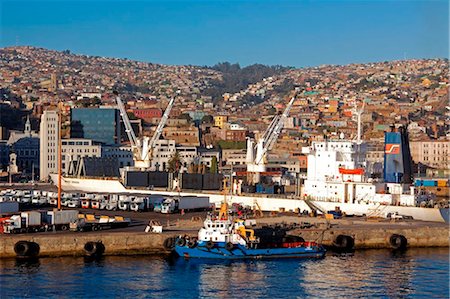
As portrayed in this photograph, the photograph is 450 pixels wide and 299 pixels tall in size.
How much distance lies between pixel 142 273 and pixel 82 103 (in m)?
90.4

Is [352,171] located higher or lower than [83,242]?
higher

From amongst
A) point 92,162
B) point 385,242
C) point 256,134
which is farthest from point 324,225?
point 256,134

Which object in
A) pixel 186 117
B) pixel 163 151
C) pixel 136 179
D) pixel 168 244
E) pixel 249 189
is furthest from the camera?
pixel 186 117

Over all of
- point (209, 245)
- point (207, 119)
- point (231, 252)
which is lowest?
point (231, 252)

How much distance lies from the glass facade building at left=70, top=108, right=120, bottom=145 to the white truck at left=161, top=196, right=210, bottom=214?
47.9 m

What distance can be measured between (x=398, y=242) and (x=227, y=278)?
29.4 feet

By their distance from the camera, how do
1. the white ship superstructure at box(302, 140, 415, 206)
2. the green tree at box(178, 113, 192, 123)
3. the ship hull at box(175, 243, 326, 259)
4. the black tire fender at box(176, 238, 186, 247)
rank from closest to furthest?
the ship hull at box(175, 243, 326, 259) < the black tire fender at box(176, 238, 186, 247) < the white ship superstructure at box(302, 140, 415, 206) < the green tree at box(178, 113, 192, 123)

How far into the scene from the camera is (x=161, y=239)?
121ft

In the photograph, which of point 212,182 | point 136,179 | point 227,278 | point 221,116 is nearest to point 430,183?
point 212,182

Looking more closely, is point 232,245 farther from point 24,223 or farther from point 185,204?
point 185,204

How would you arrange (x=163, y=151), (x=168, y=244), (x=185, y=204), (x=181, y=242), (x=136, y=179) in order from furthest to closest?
1. (x=163, y=151)
2. (x=136, y=179)
3. (x=185, y=204)
4. (x=168, y=244)
5. (x=181, y=242)

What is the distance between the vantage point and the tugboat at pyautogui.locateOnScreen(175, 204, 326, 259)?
1407 inches

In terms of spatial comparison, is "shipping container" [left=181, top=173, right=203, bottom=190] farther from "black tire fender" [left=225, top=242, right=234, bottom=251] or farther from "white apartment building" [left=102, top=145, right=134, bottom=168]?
"white apartment building" [left=102, top=145, right=134, bottom=168]

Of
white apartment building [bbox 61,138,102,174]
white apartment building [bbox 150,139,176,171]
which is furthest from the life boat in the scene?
white apartment building [bbox 61,138,102,174]
